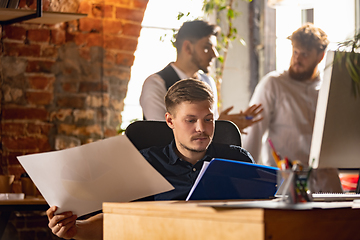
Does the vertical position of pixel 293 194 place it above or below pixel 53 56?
below

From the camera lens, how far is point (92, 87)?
285cm

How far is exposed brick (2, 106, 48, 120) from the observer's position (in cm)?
261

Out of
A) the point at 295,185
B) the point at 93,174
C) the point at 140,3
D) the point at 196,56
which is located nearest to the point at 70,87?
the point at 140,3

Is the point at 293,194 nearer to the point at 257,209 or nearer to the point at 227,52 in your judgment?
the point at 257,209

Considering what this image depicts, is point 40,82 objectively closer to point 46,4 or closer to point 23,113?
point 23,113

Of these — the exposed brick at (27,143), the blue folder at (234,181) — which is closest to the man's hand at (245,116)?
the exposed brick at (27,143)

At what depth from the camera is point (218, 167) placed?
923mm

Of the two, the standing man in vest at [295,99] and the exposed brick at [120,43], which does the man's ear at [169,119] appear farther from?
the exposed brick at [120,43]

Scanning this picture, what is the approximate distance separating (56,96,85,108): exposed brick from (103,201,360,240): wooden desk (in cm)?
191

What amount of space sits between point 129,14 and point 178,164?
1.68 meters

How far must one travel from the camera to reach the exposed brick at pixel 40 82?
2.66m

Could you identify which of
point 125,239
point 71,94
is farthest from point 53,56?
point 125,239

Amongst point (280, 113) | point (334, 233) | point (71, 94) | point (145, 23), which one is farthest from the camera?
point (145, 23)

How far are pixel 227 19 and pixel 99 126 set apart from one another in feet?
4.46
